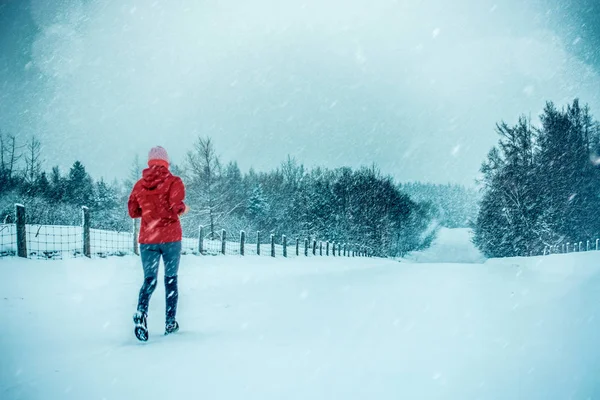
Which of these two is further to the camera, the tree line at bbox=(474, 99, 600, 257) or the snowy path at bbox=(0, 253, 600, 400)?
the tree line at bbox=(474, 99, 600, 257)

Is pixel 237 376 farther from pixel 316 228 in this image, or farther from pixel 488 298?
pixel 316 228

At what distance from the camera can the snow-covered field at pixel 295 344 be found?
2.40 meters

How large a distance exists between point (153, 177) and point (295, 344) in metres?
2.23

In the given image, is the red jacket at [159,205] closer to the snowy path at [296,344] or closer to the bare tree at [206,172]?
the snowy path at [296,344]

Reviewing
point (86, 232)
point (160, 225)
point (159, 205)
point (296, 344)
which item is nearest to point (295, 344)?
point (296, 344)

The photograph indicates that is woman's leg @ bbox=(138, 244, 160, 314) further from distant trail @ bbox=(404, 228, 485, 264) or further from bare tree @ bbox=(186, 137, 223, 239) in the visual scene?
distant trail @ bbox=(404, 228, 485, 264)

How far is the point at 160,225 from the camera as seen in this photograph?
3.73m

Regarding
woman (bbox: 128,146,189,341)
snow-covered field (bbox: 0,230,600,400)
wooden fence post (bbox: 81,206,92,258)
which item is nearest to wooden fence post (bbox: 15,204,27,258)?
snow-covered field (bbox: 0,230,600,400)

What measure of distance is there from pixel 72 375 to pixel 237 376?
1.20 metres

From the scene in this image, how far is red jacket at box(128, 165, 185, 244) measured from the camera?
3.73 meters

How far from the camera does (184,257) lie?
35.1 feet

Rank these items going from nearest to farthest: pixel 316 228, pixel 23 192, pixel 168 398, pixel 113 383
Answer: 1. pixel 168 398
2. pixel 113 383
3. pixel 23 192
4. pixel 316 228

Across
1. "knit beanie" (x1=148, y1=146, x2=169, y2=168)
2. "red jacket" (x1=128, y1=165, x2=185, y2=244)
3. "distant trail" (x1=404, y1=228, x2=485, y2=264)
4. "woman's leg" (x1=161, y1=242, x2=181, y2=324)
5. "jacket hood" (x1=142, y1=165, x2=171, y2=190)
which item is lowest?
"distant trail" (x1=404, y1=228, x2=485, y2=264)

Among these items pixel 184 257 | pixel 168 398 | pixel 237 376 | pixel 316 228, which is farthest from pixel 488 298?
pixel 316 228
